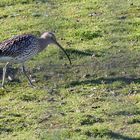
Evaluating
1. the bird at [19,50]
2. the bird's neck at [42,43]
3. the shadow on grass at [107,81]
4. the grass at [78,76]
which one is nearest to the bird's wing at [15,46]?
the bird at [19,50]

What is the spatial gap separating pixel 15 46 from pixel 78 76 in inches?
48.7

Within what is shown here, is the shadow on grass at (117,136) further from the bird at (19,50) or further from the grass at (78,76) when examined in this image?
the bird at (19,50)

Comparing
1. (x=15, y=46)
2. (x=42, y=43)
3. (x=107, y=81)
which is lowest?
(x=107, y=81)

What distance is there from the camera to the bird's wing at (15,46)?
12.2 m

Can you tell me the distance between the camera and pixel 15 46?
40.2 ft

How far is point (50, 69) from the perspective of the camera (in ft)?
42.5

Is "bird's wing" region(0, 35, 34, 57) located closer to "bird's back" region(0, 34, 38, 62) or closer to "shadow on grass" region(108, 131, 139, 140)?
"bird's back" region(0, 34, 38, 62)

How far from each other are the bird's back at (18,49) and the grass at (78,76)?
458 mm

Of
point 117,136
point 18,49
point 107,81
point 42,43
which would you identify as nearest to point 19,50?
point 18,49

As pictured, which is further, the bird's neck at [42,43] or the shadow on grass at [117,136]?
the bird's neck at [42,43]

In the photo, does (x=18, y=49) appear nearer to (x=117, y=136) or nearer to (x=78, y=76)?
(x=78, y=76)

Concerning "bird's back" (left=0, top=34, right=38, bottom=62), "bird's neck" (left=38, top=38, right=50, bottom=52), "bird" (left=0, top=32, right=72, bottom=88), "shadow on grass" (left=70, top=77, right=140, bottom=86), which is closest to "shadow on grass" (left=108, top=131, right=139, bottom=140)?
"shadow on grass" (left=70, top=77, right=140, bottom=86)

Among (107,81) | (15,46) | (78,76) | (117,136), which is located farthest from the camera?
(78,76)

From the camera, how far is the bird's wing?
12.2m
